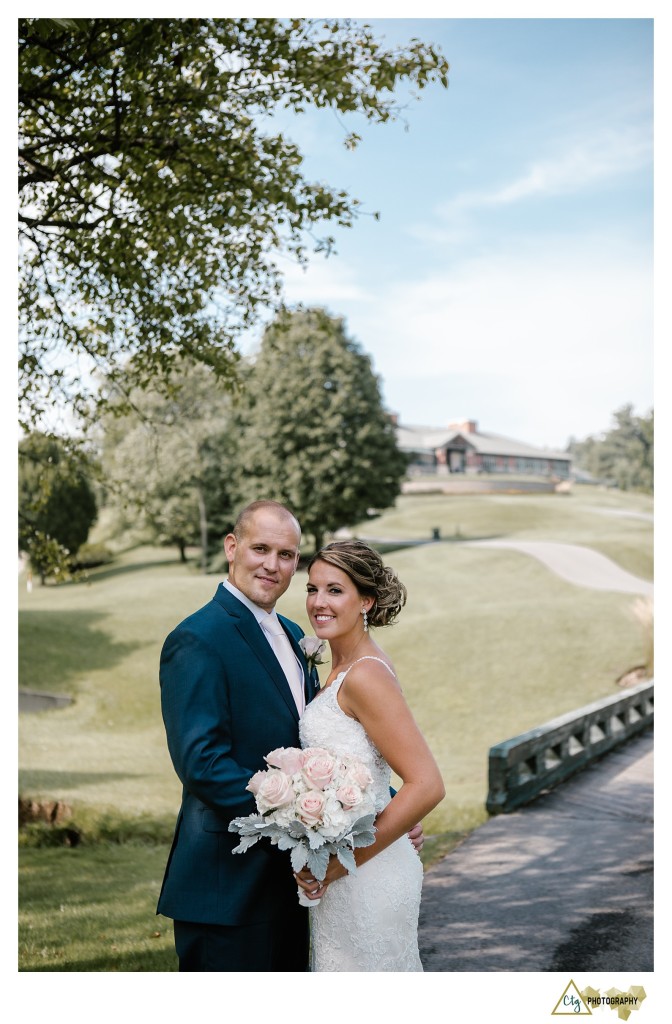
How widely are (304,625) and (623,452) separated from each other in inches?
257

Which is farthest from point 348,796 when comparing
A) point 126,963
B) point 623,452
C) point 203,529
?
point 203,529

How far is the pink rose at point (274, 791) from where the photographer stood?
7.34 ft

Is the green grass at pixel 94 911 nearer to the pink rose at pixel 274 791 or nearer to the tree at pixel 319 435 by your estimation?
the pink rose at pixel 274 791

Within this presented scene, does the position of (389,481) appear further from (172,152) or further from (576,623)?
(172,152)

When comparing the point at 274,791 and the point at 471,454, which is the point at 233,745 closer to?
the point at 274,791

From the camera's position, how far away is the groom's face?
8.56ft

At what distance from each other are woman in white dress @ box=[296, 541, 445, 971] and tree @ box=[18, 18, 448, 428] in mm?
3606

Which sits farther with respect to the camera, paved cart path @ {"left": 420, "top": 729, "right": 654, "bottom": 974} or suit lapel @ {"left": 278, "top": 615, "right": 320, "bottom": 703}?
paved cart path @ {"left": 420, "top": 729, "right": 654, "bottom": 974}

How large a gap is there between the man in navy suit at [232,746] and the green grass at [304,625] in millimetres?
3811

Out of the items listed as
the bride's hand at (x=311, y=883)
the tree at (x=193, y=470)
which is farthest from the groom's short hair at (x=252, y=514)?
the tree at (x=193, y=470)

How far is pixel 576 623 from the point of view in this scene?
14406mm

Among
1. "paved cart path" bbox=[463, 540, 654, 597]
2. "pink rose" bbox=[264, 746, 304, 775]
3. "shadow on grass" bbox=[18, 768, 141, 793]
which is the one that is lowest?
"shadow on grass" bbox=[18, 768, 141, 793]

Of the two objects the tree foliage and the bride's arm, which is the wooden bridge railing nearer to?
the tree foliage

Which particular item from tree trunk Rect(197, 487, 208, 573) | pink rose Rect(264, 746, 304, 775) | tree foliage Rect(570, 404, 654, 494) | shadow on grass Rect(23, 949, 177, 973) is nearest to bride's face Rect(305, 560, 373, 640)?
pink rose Rect(264, 746, 304, 775)
